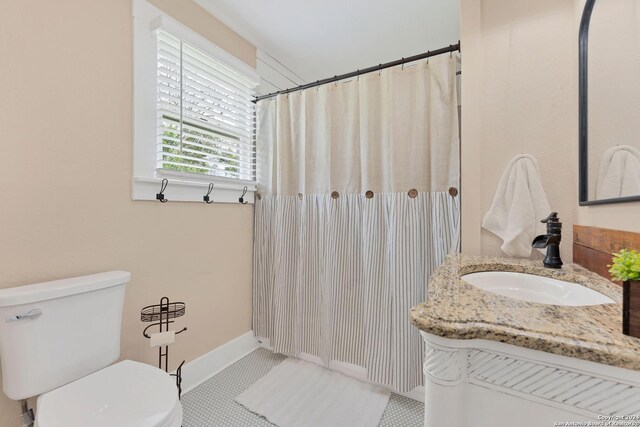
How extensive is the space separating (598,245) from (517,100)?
0.79 meters

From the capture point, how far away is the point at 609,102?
3.11 ft

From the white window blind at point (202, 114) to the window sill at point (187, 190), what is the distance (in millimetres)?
69

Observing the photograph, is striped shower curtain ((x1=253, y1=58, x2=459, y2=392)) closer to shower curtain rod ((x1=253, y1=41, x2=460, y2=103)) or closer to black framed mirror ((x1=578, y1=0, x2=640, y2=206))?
→ shower curtain rod ((x1=253, y1=41, x2=460, y2=103))

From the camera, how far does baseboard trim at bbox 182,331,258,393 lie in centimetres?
174

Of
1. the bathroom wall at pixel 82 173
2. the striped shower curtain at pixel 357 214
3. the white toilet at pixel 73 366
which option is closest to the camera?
the white toilet at pixel 73 366

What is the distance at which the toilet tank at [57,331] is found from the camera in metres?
0.99

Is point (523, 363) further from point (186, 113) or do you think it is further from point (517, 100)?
point (186, 113)

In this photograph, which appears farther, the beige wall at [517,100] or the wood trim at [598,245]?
the beige wall at [517,100]

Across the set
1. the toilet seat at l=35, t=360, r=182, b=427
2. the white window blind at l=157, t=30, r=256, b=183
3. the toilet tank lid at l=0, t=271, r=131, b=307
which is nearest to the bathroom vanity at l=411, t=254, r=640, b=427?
the toilet seat at l=35, t=360, r=182, b=427

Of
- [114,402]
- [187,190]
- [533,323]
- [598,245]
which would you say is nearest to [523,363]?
[533,323]

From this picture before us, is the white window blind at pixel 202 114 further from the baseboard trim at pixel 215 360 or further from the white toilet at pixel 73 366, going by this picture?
the baseboard trim at pixel 215 360

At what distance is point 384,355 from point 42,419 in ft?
5.06

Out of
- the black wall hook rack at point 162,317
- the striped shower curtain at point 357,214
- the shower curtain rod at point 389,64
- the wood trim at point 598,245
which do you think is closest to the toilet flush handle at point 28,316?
the black wall hook rack at point 162,317

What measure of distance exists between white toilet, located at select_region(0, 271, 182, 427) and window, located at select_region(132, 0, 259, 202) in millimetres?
590
